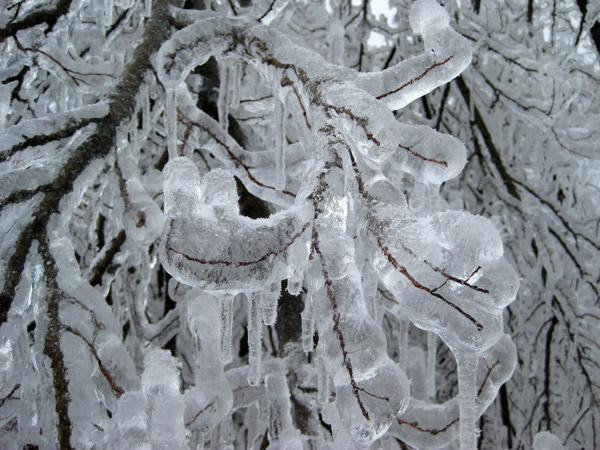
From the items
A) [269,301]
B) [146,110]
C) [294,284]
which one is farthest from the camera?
[146,110]

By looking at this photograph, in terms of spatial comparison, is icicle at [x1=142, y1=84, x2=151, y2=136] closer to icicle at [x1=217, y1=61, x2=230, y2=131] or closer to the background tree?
the background tree

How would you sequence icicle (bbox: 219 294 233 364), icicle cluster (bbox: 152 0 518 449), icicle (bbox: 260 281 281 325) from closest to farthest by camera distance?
icicle cluster (bbox: 152 0 518 449) → icicle (bbox: 260 281 281 325) → icicle (bbox: 219 294 233 364)

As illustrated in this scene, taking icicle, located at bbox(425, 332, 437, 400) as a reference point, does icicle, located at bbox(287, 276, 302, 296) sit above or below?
above

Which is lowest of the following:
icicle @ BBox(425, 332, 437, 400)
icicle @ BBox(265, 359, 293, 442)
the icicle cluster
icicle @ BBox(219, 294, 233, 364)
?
icicle @ BBox(265, 359, 293, 442)

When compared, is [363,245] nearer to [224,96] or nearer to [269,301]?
[269,301]

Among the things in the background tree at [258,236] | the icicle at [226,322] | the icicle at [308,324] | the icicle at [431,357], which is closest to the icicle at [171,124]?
the background tree at [258,236]

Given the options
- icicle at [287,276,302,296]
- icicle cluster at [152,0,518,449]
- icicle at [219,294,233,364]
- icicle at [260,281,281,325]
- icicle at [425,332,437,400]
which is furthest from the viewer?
icicle at [425,332,437,400]

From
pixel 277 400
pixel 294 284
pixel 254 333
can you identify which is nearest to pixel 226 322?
pixel 254 333

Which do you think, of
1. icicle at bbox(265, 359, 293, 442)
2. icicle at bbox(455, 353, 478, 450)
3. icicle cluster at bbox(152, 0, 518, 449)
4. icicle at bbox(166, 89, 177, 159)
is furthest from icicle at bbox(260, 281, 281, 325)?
icicle at bbox(265, 359, 293, 442)

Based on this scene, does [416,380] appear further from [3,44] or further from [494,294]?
[3,44]
